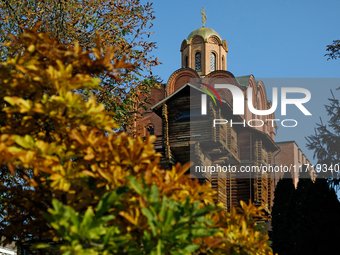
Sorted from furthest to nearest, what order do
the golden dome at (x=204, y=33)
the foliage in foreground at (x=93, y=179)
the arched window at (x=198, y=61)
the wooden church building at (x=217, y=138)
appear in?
the golden dome at (x=204, y=33) < the arched window at (x=198, y=61) < the wooden church building at (x=217, y=138) < the foliage in foreground at (x=93, y=179)

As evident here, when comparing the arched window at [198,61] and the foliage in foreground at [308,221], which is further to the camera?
the arched window at [198,61]

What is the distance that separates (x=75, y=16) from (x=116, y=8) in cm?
145

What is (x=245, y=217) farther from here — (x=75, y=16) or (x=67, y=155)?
(x=75, y=16)

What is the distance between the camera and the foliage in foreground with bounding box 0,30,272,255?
3.77 meters

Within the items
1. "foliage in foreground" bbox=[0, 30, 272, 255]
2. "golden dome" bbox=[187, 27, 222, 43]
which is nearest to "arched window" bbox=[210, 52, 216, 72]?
"golden dome" bbox=[187, 27, 222, 43]

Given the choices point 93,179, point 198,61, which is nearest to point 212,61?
A: point 198,61

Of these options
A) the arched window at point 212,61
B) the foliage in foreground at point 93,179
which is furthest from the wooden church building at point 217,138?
the foliage in foreground at point 93,179

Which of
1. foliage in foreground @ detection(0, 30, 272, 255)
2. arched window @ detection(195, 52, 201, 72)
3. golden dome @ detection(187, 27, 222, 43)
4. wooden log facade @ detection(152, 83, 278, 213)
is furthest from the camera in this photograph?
golden dome @ detection(187, 27, 222, 43)

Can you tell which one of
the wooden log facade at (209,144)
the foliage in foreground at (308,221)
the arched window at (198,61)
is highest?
the arched window at (198,61)

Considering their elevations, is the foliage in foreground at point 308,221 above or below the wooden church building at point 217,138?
below

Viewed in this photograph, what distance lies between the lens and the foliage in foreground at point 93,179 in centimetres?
377

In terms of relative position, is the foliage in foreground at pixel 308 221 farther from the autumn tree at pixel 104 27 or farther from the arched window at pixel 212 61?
the arched window at pixel 212 61

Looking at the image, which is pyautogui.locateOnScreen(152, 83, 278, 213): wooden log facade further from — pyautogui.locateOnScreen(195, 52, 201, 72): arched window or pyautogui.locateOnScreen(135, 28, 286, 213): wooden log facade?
pyautogui.locateOnScreen(195, 52, 201, 72): arched window

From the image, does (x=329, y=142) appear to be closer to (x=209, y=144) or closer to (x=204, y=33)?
(x=209, y=144)
